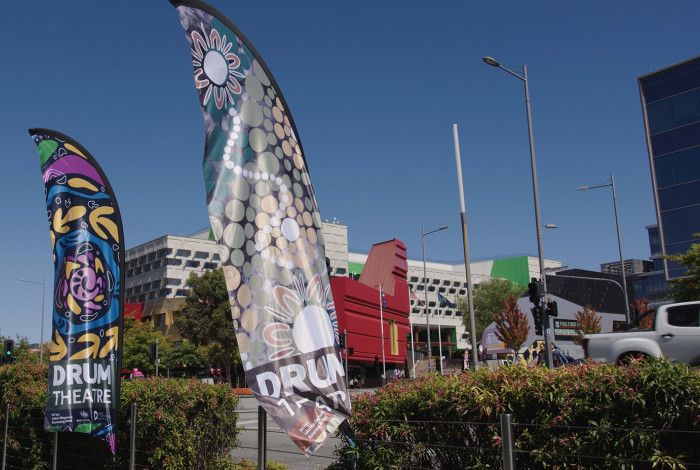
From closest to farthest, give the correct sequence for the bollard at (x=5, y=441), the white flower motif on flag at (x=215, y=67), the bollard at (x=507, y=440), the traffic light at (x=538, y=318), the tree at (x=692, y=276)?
the bollard at (x=507, y=440)
the white flower motif on flag at (x=215, y=67)
the bollard at (x=5, y=441)
the traffic light at (x=538, y=318)
the tree at (x=692, y=276)

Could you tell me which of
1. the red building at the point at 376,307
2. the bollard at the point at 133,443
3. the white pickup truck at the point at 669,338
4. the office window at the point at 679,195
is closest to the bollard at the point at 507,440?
the bollard at the point at 133,443

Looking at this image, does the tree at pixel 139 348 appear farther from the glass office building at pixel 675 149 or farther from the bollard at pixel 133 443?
the bollard at pixel 133 443

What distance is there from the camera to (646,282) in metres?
121

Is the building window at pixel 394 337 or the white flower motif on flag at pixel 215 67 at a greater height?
the building window at pixel 394 337

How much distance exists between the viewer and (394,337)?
212 ft

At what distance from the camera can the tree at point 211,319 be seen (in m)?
54.4

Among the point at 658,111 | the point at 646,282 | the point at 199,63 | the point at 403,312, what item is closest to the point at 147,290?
the point at 403,312

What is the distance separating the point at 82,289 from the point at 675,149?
5993 centimetres

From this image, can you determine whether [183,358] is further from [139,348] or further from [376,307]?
[376,307]

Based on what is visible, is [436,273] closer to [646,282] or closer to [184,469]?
[646,282]

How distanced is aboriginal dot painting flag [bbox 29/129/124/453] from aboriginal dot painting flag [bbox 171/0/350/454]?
3721 millimetres

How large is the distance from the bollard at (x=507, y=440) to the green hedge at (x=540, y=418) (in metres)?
0.33

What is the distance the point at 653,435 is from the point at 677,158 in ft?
200

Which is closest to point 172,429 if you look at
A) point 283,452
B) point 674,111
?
point 283,452
